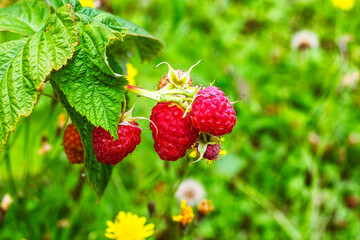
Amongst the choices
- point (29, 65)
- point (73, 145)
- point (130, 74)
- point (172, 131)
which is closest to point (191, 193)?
point (130, 74)

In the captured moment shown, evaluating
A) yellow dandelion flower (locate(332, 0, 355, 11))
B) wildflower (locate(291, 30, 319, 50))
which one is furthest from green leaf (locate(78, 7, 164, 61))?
yellow dandelion flower (locate(332, 0, 355, 11))

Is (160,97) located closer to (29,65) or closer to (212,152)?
(212,152)

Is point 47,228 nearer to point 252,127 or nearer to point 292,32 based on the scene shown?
point 252,127

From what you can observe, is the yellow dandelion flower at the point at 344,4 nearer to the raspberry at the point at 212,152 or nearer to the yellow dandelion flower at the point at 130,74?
the yellow dandelion flower at the point at 130,74

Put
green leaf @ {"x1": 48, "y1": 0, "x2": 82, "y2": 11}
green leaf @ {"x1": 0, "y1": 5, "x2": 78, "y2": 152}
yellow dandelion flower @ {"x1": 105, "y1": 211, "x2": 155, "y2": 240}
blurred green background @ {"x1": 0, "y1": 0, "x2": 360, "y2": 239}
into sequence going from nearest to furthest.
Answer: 1. green leaf @ {"x1": 0, "y1": 5, "x2": 78, "y2": 152}
2. green leaf @ {"x1": 48, "y1": 0, "x2": 82, "y2": 11}
3. yellow dandelion flower @ {"x1": 105, "y1": 211, "x2": 155, "y2": 240}
4. blurred green background @ {"x1": 0, "y1": 0, "x2": 360, "y2": 239}

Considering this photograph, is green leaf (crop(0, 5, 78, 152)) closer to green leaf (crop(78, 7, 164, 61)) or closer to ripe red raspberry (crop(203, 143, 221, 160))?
green leaf (crop(78, 7, 164, 61))

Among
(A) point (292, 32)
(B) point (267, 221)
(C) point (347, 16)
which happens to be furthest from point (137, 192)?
(C) point (347, 16)
